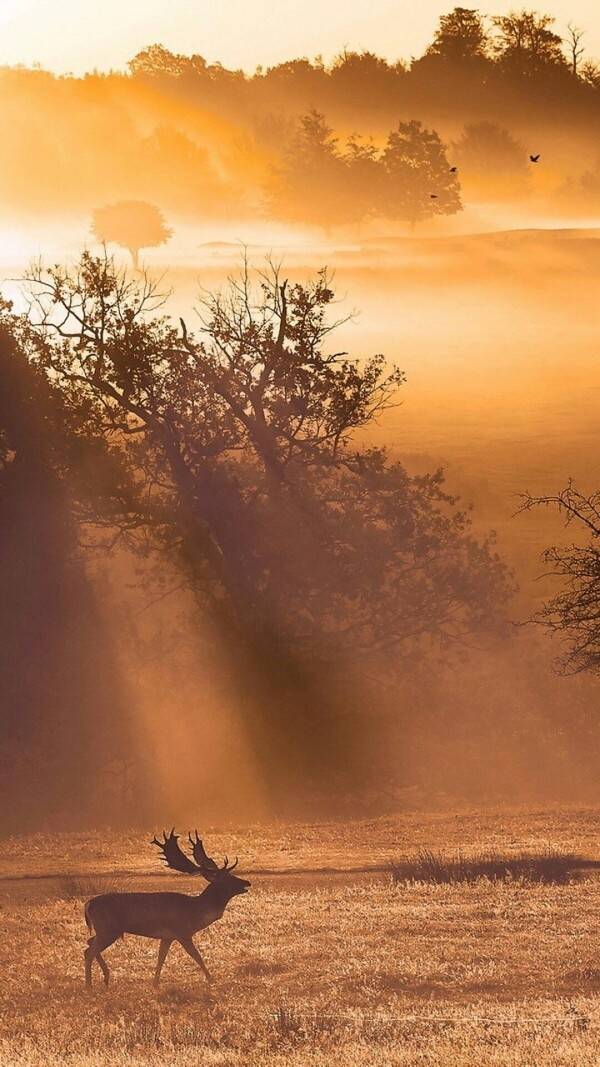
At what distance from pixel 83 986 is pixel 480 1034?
14.7ft

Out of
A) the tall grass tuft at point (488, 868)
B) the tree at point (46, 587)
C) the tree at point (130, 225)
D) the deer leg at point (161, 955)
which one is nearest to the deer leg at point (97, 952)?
the deer leg at point (161, 955)

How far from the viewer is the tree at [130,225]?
136m

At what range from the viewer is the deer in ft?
51.9

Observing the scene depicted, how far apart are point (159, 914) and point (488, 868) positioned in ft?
27.8

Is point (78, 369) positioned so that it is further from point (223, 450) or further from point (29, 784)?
point (29, 784)

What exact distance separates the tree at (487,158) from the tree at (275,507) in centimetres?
13919

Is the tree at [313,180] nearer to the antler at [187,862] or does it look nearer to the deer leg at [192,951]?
the antler at [187,862]

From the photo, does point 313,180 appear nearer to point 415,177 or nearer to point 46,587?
point 415,177

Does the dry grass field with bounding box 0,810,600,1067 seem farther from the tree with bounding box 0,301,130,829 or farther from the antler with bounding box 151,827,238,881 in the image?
the tree with bounding box 0,301,130,829

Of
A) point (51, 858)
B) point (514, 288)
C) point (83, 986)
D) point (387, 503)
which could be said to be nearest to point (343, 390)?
point (387, 503)

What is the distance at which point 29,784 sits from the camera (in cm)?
3694

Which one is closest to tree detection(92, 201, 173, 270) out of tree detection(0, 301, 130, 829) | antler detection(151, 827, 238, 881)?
tree detection(0, 301, 130, 829)

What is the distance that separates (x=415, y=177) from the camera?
146 meters

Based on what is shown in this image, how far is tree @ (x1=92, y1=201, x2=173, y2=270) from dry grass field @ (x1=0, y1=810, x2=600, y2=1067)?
115923 mm
